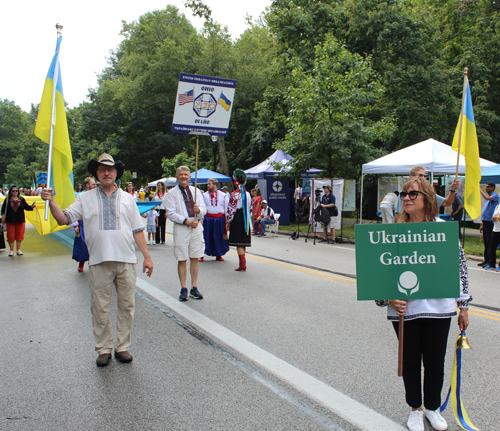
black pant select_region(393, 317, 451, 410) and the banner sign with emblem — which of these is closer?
black pant select_region(393, 317, 451, 410)

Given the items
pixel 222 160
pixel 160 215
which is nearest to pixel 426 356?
pixel 160 215

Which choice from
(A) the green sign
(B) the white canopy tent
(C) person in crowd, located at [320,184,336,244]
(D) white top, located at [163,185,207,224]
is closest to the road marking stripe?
(A) the green sign

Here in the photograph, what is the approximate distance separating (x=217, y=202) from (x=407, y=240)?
7.19 meters

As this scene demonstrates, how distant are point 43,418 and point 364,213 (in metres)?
25.2

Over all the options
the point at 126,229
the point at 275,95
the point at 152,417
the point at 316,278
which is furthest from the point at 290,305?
the point at 275,95

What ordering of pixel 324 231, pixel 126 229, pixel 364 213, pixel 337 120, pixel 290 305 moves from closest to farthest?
pixel 126 229 < pixel 290 305 < pixel 324 231 < pixel 337 120 < pixel 364 213

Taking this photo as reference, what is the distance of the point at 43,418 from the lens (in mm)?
3314

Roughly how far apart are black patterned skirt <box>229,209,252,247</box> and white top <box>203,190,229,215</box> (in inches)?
12.3

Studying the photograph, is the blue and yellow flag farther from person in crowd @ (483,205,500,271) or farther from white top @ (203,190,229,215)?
white top @ (203,190,229,215)

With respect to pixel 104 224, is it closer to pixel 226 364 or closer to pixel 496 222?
pixel 226 364

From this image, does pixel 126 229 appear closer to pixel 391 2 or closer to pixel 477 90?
pixel 477 90

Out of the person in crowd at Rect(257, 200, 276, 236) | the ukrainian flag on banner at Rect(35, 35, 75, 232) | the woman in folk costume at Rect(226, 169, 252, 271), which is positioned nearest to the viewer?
the ukrainian flag on banner at Rect(35, 35, 75, 232)

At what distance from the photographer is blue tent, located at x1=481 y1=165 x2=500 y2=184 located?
11997mm

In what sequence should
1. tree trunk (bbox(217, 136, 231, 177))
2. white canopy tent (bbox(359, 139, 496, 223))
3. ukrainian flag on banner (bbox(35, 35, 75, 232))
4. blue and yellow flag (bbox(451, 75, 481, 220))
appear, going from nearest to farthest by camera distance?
ukrainian flag on banner (bbox(35, 35, 75, 232))
blue and yellow flag (bbox(451, 75, 481, 220))
white canopy tent (bbox(359, 139, 496, 223))
tree trunk (bbox(217, 136, 231, 177))
